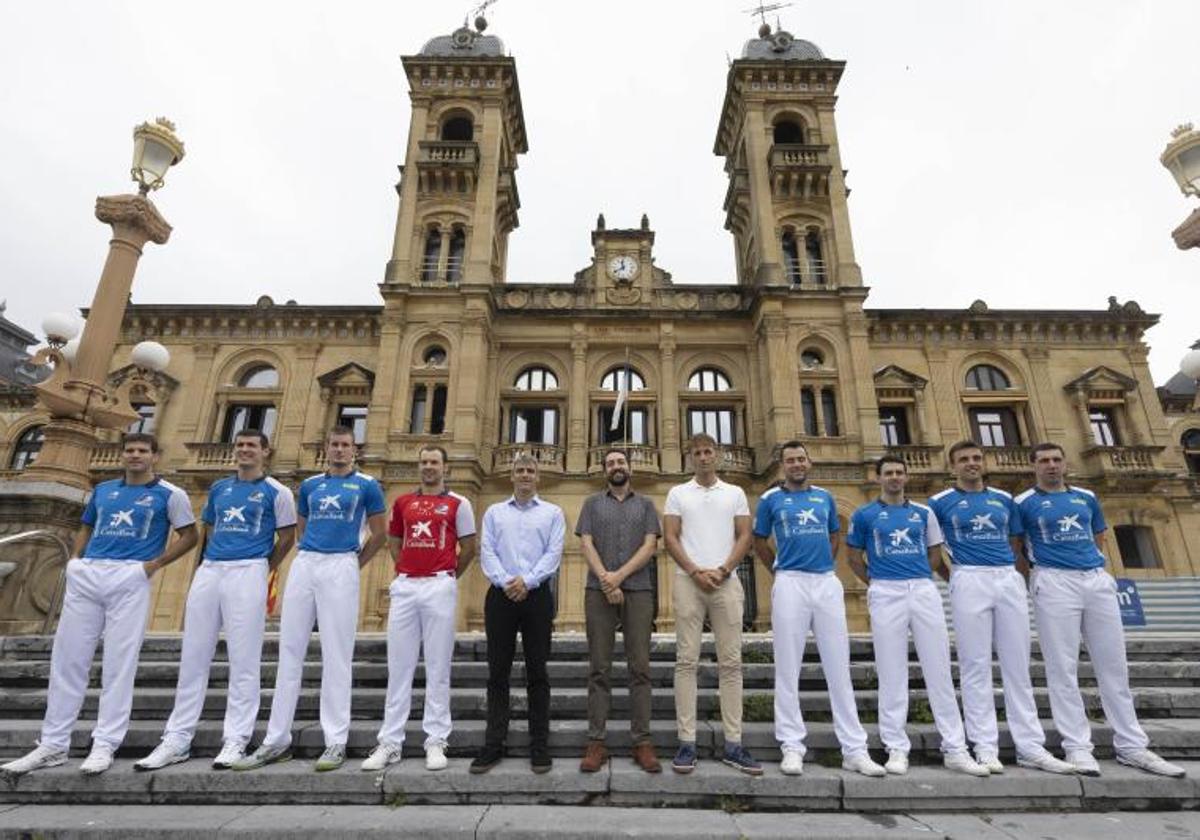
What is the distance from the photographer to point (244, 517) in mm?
5082

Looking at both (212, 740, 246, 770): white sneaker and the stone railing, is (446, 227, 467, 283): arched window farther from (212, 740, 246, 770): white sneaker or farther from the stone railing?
(212, 740, 246, 770): white sneaker

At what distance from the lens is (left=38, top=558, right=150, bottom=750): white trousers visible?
4578 millimetres

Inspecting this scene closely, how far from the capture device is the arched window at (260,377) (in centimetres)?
2291

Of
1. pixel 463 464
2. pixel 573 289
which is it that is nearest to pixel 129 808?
pixel 463 464

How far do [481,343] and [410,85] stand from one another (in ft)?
43.6

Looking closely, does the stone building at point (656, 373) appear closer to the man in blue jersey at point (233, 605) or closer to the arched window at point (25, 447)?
the arched window at point (25, 447)

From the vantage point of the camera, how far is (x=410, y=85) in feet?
84.5

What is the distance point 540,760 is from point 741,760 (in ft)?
4.85

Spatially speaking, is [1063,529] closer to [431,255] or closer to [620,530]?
[620,530]

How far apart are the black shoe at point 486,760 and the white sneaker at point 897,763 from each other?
2.89 m

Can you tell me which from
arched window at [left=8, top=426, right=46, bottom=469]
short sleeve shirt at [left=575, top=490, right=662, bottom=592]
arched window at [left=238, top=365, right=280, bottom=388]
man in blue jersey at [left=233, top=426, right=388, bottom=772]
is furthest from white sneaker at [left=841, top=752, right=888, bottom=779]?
arched window at [left=8, top=426, right=46, bottom=469]

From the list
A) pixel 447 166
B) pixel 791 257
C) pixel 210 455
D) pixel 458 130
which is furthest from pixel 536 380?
pixel 458 130

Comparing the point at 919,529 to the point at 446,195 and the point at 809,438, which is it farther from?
the point at 446,195

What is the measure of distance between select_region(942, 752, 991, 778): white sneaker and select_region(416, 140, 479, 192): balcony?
24.3 m
